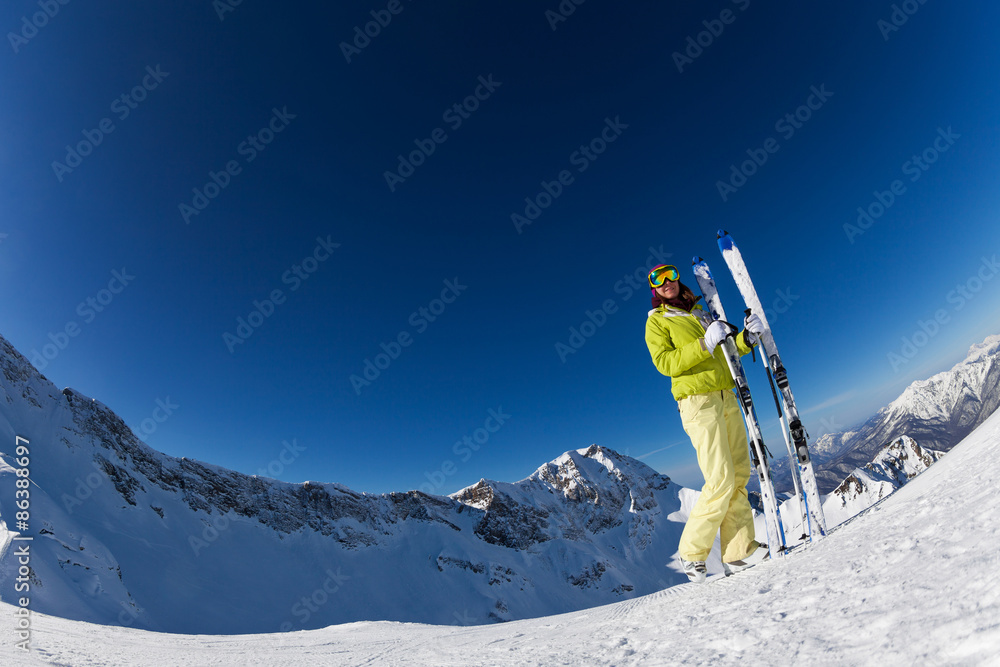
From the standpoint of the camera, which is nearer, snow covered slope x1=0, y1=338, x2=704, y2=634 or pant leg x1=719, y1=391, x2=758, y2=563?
pant leg x1=719, y1=391, x2=758, y2=563

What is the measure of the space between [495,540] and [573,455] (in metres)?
56.9

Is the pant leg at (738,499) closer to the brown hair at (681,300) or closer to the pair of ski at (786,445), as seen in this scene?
the pair of ski at (786,445)

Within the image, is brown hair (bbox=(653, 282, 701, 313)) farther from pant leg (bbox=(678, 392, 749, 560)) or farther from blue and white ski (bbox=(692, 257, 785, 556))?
pant leg (bbox=(678, 392, 749, 560))

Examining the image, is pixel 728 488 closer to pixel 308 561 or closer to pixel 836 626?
pixel 836 626

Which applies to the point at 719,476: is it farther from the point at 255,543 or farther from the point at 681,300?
the point at 255,543

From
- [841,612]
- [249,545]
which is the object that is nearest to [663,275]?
[841,612]

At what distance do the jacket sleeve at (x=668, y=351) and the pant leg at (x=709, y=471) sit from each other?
312mm

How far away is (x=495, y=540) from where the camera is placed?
114875 millimetres

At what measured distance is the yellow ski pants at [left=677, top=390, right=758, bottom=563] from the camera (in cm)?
360

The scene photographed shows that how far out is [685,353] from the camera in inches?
149

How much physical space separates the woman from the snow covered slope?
1152 inches

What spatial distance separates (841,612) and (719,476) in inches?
78.6

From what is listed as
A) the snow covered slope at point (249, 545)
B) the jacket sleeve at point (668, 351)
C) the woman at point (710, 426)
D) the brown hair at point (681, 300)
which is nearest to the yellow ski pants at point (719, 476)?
the woman at point (710, 426)

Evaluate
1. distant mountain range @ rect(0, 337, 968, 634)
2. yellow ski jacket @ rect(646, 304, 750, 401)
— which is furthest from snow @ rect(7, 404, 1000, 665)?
distant mountain range @ rect(0, 337, 968, 634)
